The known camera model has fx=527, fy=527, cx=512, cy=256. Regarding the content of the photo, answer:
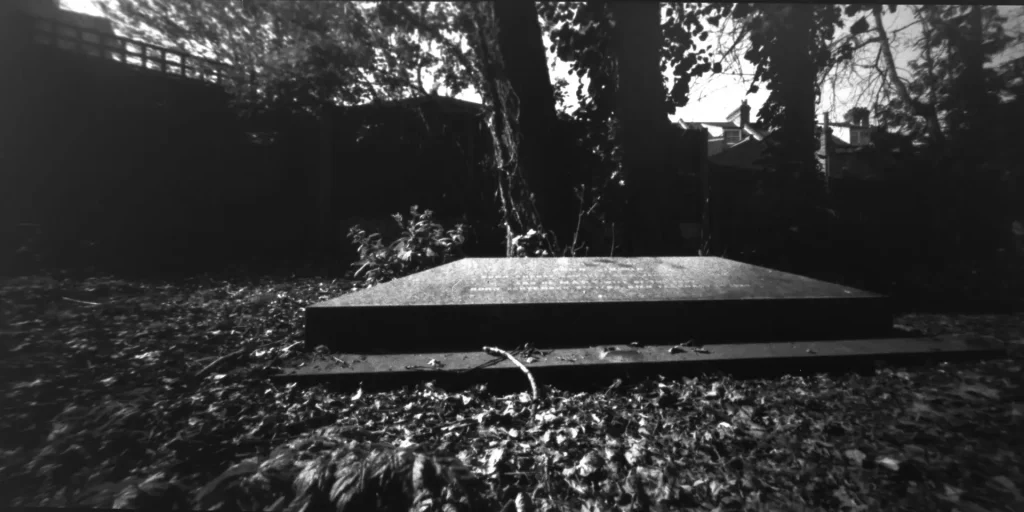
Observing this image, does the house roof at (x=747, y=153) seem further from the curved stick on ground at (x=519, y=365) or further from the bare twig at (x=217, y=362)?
the bare twig at (x=217, y=362)

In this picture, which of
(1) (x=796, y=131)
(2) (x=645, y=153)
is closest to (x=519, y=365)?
(1) (x=796, y=131)

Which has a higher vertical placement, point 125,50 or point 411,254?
point 125,50

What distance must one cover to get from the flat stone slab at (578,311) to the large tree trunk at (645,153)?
268 cm

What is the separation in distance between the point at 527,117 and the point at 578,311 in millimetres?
3942

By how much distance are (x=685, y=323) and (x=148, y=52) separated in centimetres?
598

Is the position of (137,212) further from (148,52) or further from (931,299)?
(931,299)

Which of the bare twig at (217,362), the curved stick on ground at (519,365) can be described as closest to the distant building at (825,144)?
the curved stick on ground at (519,365)

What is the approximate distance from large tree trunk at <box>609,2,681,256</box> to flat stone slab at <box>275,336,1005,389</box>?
3.25 meters

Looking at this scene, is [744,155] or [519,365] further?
[744,155]

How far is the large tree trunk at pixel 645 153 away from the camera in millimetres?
6520

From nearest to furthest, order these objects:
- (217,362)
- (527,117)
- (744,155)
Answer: (217,362), (527,117), (744,155)

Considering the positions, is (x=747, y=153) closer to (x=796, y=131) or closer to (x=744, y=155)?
(x=744, y=155)

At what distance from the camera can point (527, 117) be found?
6.70 meters

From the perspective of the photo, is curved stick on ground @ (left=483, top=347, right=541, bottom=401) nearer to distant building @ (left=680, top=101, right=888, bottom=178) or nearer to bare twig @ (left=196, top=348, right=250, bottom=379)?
bare twig @ (left=196, top=348, right=250, bottom=379)
